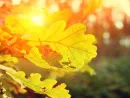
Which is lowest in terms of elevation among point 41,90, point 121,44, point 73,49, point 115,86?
point 41,90

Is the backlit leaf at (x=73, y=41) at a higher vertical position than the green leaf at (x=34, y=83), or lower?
higher

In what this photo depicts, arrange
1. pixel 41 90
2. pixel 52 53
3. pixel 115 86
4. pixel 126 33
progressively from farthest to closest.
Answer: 1. pixel 126 33
2. pixel 115 86
3. pixel 52 53
4. pixel 41 90

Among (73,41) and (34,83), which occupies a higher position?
(73,41)

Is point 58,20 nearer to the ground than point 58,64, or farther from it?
farther from it

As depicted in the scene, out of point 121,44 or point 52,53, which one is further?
point 121,44

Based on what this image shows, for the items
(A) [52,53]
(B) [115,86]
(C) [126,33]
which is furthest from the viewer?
(C) [126,33]

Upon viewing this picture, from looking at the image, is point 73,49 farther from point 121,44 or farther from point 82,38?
point 121,44

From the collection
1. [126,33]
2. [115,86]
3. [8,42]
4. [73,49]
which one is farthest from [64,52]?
[126,33]

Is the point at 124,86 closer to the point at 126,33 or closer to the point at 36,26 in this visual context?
the point at 36,26

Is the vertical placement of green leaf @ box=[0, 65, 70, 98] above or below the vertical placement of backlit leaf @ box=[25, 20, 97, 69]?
below

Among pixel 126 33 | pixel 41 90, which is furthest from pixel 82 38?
pixel 126 33
